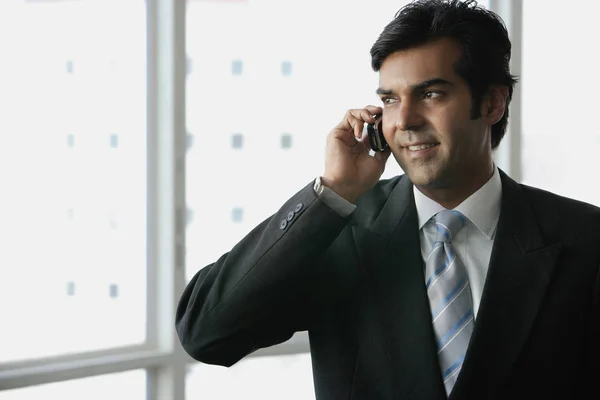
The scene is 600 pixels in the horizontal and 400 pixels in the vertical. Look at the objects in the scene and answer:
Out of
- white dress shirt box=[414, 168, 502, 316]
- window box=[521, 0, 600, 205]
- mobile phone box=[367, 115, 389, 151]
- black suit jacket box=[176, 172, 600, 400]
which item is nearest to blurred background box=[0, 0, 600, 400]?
window box=[521, 0, 600, 205]

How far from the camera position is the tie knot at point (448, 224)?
1.70 meters

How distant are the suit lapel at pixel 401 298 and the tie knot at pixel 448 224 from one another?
50mm

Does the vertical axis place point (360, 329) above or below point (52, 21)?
below

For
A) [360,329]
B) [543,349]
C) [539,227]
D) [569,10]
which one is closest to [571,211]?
[539,227]

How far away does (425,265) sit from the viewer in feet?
5.58

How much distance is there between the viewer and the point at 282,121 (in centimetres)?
317

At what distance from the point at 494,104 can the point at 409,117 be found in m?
0.29

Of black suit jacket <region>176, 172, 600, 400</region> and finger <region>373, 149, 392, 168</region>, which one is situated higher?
finger <region>373, 149, 392, 168</region>

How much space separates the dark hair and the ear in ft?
0.07

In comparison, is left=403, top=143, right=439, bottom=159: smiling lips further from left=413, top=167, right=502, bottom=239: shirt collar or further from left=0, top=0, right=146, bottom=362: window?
left=0, top=0, right=146, bottom=362: window

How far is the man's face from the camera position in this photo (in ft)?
5.54

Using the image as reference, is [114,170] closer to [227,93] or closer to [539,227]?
[227,93]

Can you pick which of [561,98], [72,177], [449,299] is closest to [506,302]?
[449,299]

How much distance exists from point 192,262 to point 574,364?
69.0 inches
